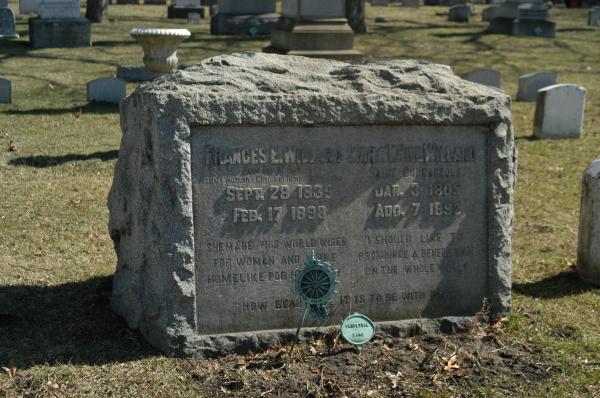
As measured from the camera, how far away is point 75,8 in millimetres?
21078

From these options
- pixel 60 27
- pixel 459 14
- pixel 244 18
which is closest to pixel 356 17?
pixel 244 18

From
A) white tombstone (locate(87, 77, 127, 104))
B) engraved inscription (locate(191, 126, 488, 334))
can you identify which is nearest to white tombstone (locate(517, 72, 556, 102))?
white tombstone (locate(87, 77, 127, 104))

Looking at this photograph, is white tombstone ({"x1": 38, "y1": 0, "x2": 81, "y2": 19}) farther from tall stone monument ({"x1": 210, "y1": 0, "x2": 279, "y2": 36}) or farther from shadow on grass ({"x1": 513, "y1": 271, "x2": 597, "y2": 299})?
shadow on grass ({"x1": 513, "y1": 271, "x2": 597, "y2": 299})

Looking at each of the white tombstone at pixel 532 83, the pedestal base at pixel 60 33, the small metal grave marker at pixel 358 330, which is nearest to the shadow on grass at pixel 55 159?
the small metal grave marker at pixel 358 330

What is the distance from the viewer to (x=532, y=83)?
1527 centimetres

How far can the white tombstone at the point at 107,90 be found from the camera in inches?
563

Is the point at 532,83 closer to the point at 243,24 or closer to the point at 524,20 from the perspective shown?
the point at 243,24

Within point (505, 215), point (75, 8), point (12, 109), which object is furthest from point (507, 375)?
point (75, 8)

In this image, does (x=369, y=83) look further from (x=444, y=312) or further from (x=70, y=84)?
(x=70, y=84)

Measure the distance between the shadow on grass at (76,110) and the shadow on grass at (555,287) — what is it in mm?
8591

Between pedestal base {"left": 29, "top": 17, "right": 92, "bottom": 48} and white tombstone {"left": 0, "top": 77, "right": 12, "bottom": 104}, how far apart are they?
22.0ft

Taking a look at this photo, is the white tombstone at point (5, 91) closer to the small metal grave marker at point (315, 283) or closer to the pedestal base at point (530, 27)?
the small metal grave marker at point (315, 283)

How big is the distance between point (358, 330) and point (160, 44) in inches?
323

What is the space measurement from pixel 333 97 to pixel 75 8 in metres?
17.2
